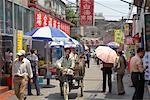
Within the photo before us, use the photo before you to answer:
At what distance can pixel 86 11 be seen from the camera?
32.4 metres

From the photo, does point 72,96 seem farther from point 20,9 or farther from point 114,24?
point 114,24

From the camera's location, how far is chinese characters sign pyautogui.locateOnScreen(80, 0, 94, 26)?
31.6 meters

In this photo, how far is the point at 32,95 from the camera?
1516 cm

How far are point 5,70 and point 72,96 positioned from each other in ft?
14.3

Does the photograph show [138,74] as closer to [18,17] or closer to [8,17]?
[8,17]

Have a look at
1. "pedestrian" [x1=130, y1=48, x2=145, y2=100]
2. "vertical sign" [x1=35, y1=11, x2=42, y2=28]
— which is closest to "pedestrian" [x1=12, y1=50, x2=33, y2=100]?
"pedestrian" [x1=130, y1=48, x2=145, y2=100]

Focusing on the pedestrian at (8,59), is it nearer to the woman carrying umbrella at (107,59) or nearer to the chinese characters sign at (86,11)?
the woman carrying umbrella at (107,59)

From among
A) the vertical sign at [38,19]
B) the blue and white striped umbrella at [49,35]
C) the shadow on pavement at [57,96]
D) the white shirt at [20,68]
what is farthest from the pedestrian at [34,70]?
the vertical sign at [38,19]

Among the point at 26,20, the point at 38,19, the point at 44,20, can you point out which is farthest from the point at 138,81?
the point at 44,20

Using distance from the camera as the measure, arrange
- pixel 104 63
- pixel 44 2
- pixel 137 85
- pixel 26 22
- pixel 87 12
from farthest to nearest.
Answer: pixel 44 2 < pixel 87 12 < pixel 26 22 < pixel 104 63 < pixel 137 85

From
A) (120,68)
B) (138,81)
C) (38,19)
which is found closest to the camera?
(138,81)

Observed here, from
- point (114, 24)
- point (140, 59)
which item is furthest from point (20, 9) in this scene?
point (114, 24)

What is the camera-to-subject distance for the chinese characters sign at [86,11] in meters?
31.6

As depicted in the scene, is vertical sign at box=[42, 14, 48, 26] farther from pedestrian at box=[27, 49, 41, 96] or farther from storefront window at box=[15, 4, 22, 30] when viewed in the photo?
A: pedestrian at box=[27, 49, 41, 96]
